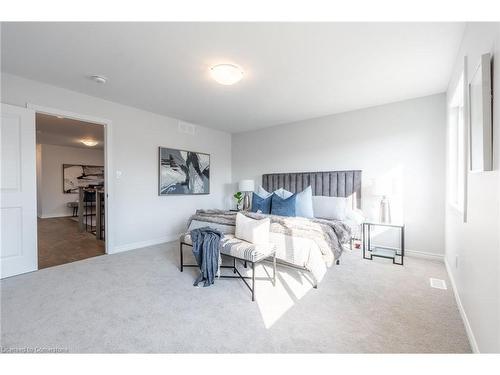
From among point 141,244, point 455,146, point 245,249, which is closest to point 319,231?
point 245,249

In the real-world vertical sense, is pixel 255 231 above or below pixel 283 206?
below

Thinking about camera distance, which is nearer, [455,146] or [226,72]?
[226,72]

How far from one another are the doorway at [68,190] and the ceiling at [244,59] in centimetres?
128

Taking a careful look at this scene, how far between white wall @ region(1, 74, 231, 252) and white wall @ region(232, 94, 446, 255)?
263 cm

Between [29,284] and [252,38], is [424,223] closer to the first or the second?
[252,38]

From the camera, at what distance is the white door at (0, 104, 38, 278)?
275cm

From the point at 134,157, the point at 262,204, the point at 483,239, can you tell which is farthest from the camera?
the point at 134,157

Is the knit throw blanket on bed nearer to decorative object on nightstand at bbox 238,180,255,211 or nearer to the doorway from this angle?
decorative object on nightstand at bbox 238,180,255,211

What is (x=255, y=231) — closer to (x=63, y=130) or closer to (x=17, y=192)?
(x=17, y=192)

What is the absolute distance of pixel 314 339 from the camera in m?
1.64

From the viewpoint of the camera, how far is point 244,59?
2416 millimetres

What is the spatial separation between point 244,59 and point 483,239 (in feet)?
8.16

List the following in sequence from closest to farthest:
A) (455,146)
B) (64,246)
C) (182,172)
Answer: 1. (455,146)
2. (64,246)
3. (182,172)
